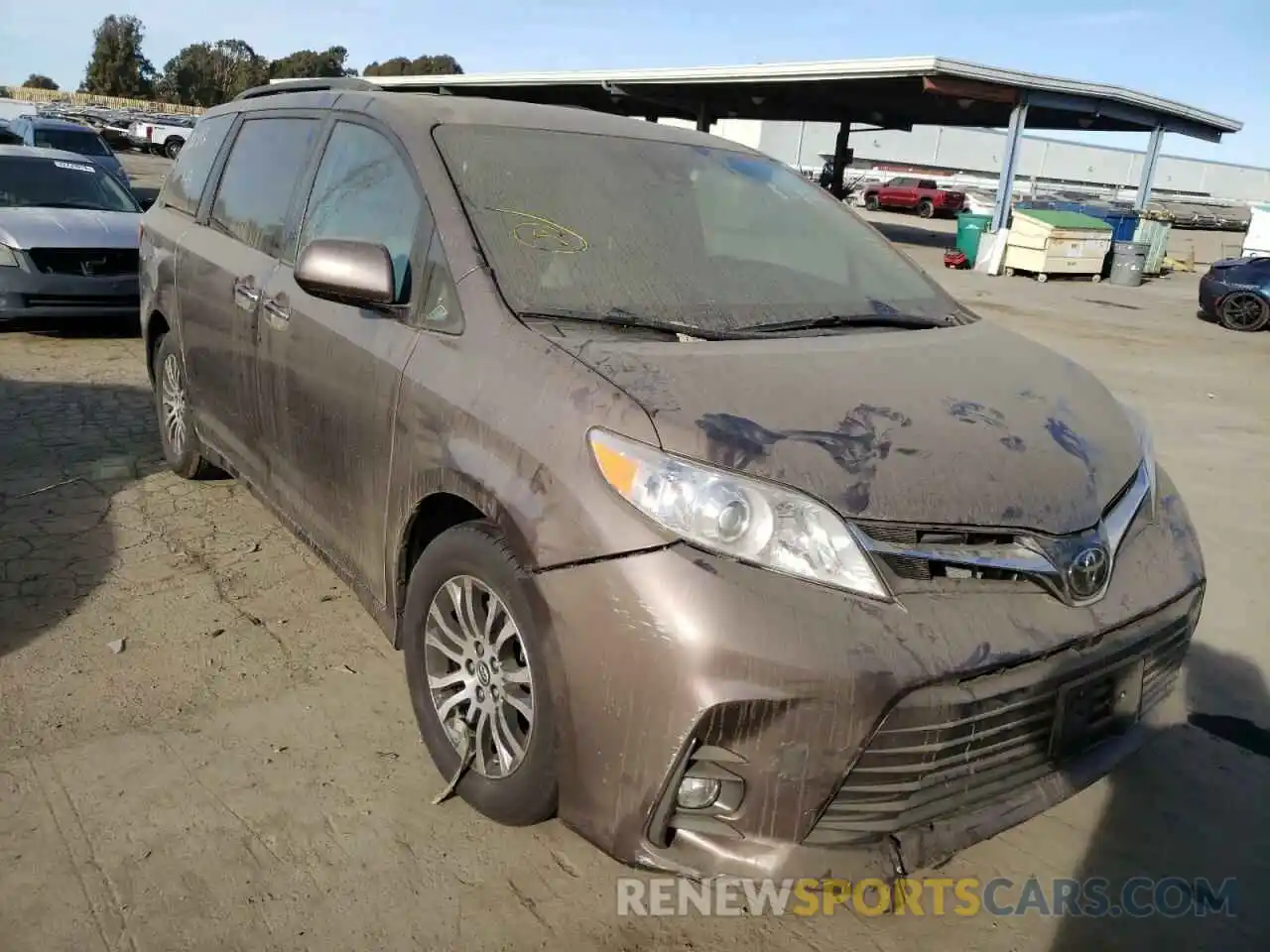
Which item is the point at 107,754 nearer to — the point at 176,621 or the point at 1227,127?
the point at 176,621

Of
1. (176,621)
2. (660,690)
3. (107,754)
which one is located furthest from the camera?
(176,621)

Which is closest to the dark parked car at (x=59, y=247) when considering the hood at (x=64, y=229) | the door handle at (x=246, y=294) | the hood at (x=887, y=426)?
the hood at (x=64, y=229)

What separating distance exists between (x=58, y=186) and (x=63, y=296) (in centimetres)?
195

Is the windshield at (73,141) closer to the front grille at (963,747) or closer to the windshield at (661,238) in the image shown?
the windshield at (661,238)

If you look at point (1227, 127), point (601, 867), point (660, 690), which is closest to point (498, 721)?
point (601, 867)

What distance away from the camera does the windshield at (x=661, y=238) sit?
2.71 metres

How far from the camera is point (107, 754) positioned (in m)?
2.78

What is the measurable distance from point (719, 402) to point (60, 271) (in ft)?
26.1

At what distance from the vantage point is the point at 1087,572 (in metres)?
2.21

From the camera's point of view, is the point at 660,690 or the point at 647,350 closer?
the point at 660,690

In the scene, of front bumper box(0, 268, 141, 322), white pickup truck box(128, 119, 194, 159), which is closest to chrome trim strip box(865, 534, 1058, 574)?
front bumper box(0, 268, 141, 322)

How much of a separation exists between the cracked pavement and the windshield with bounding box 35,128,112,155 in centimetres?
1281

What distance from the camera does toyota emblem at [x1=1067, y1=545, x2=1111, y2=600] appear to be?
7.14ft

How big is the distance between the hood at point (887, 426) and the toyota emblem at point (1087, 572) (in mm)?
67
